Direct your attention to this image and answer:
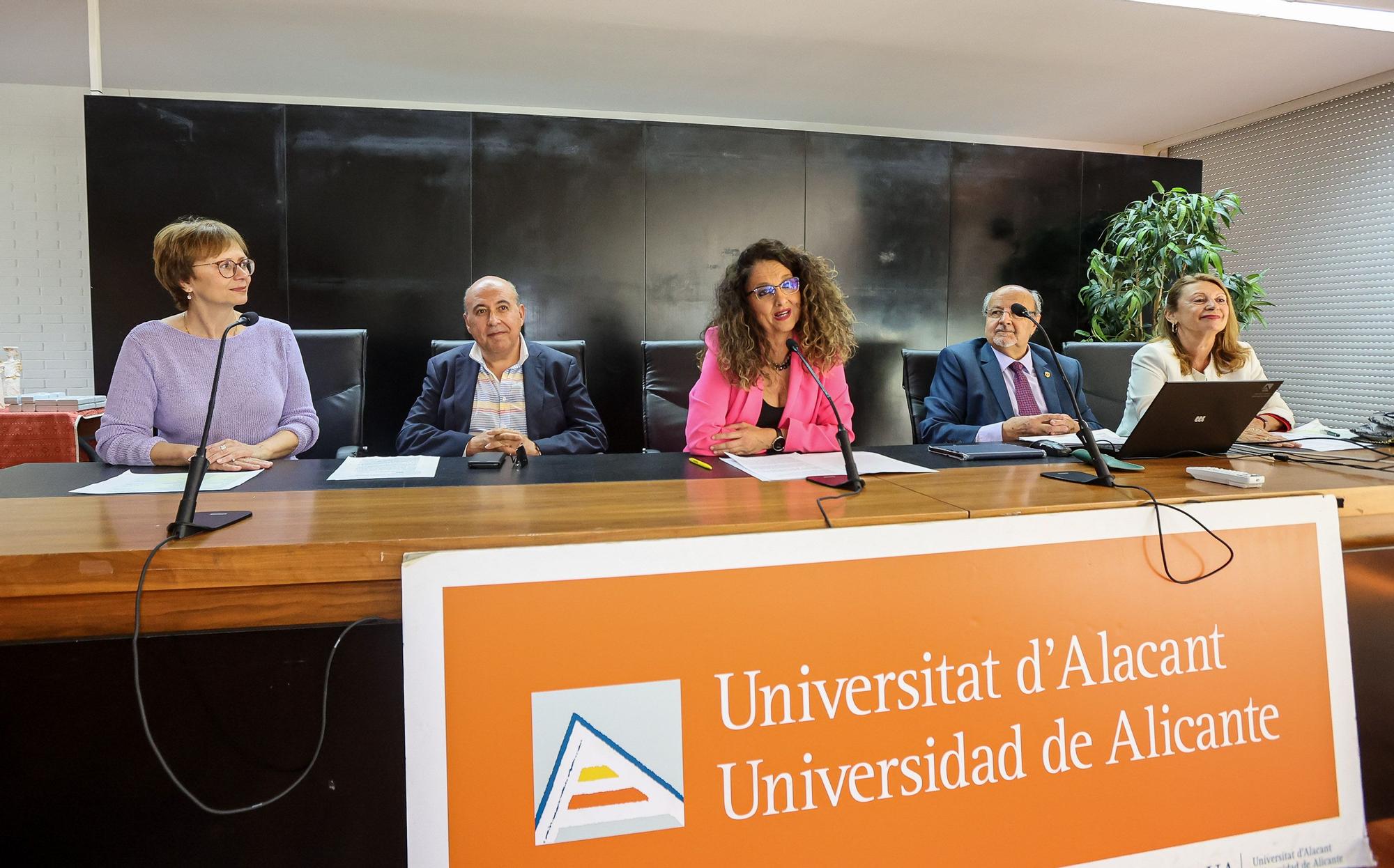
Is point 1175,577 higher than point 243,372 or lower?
lower

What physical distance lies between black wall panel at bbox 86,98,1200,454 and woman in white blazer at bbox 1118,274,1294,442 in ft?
6.13

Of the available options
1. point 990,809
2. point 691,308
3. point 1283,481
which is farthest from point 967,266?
point 990,809

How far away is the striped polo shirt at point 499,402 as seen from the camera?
2599 millimetres

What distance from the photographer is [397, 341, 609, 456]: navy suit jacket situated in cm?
259

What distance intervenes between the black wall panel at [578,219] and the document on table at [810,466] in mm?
2463

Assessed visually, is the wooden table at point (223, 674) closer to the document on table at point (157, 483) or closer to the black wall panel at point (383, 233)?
the document on table at point (157, 483)

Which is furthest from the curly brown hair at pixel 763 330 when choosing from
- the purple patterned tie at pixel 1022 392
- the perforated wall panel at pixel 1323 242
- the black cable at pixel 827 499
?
the perforated wall panel at pixel 1323 242

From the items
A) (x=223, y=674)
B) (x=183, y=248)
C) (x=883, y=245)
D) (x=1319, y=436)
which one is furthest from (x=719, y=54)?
(x=223, y=674)

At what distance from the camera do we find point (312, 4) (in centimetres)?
A: 360

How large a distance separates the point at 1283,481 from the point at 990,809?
0.84 metres

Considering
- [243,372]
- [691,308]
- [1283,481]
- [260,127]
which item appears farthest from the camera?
[691,308]

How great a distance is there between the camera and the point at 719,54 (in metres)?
4.27

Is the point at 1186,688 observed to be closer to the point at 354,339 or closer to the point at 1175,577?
the point at 1175,577

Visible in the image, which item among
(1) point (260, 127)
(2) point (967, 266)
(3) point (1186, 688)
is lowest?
(3) point (1186, 688)
